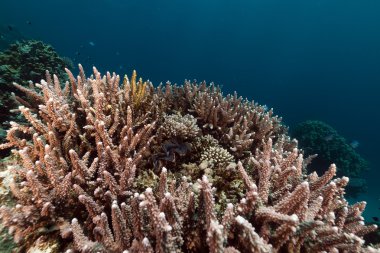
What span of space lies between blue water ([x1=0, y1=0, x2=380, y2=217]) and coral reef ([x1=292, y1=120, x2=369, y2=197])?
52555mm

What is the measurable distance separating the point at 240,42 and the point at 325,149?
107 m

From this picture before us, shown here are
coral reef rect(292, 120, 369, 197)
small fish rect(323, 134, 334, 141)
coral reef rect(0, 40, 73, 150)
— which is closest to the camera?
coral reef rect(0, 40, 73, 150)

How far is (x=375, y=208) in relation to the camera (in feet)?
90.4

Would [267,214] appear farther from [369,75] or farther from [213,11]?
[213,11]

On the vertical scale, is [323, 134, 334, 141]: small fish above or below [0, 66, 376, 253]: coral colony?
above

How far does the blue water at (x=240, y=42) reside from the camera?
76938 mm

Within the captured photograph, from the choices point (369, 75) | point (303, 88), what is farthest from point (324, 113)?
point (369, 75)

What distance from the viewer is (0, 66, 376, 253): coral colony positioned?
210 cm

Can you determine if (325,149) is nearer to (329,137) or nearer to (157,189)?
(329,137)

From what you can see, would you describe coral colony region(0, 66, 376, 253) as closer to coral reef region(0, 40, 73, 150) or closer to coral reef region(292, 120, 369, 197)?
coral reef region(0, 40, 73, 150)

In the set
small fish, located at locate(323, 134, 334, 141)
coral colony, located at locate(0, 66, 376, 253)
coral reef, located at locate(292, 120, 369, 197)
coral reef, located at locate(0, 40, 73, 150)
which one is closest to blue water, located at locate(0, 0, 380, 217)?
coral reef, located at locate(292, 120, 369, 197)

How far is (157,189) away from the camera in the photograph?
9.41 ft

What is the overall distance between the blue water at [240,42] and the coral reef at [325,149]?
52555 millimetres

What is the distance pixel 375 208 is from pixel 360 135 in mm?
31981
